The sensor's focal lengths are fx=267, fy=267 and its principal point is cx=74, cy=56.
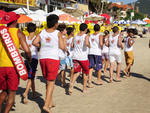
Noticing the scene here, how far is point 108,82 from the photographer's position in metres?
7.98

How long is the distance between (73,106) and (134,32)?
4.16 meters

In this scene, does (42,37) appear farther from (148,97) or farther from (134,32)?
(134,32)

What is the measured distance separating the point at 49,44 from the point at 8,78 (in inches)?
40.9

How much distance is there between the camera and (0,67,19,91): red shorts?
13.6ft

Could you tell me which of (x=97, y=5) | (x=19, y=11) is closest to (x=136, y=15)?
(x=97, y=5)

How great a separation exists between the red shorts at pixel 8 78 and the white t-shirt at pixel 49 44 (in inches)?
34.1

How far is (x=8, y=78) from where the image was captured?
4.20 meters

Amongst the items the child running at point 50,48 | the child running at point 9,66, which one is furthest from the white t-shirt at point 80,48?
the child running at point 9,66

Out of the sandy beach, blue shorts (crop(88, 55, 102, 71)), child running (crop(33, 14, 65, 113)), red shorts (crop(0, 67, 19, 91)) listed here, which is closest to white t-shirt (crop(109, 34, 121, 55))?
blue shorts (crop(88, 55, 102, 71))

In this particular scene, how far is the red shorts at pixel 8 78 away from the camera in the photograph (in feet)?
13.6

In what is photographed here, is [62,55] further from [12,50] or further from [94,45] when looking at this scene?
[12,50]

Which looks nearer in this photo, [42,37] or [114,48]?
[42,37]

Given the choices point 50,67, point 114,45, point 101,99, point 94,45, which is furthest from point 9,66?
point 114,45

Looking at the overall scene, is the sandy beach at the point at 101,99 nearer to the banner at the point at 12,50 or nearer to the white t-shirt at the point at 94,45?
the white t-shirt at the point at 94,45
